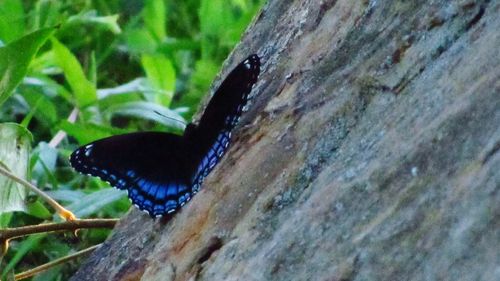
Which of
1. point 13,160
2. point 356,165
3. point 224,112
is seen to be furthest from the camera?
point 13,160

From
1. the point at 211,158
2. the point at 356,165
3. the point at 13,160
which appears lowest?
the point at 356,165

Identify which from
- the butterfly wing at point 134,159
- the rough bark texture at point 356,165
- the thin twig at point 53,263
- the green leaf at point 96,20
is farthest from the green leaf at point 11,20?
the rough bark texture at point 356,165

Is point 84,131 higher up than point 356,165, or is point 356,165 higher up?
point 84,131

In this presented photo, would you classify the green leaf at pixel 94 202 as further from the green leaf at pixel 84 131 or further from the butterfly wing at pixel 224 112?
the butterfly wing at pixel 224 112

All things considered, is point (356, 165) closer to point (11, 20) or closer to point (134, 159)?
point (134, 159)

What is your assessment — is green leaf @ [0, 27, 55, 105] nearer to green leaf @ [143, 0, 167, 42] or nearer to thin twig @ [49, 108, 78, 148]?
thin twig @ [49, 108, 78, 148]

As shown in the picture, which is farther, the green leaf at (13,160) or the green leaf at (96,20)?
the green leaf at (96,20)

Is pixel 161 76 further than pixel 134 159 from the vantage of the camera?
Yes

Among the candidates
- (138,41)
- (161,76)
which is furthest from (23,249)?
(138,41)
